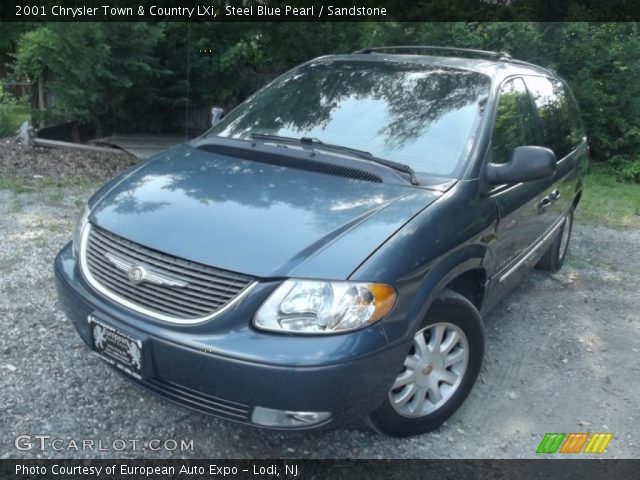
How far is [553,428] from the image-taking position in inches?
126

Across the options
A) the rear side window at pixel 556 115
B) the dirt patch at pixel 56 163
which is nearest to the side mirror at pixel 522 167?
the rear side window at pixel 556 115

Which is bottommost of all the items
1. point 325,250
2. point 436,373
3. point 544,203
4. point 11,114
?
point 11,114

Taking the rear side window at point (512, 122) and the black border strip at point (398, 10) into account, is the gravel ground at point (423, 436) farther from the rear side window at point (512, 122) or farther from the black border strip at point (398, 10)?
the black border strip at point (398, 10)

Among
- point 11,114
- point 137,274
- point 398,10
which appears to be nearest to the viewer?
point 137,274

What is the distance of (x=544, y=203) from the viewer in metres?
4.11

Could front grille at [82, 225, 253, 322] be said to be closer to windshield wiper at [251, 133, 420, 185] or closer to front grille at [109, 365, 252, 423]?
front grille at [109, 365, 252, 423]

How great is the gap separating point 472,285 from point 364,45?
7.69 metres

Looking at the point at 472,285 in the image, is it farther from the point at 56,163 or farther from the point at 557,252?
the point at 56,163

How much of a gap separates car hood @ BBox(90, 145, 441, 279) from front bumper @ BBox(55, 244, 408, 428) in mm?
236

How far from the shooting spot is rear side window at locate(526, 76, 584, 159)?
4.33 meters

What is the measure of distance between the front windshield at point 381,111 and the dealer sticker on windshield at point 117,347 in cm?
151

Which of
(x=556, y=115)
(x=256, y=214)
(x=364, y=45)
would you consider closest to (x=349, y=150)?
(x=256, y=214)

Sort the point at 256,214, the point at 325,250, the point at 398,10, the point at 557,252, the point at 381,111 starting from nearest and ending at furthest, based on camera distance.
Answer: the point at 325,250, the point at 256,214, the point at 381,111, the point at 557,252, the point at 398,10

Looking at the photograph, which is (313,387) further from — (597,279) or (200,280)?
(597,279)
